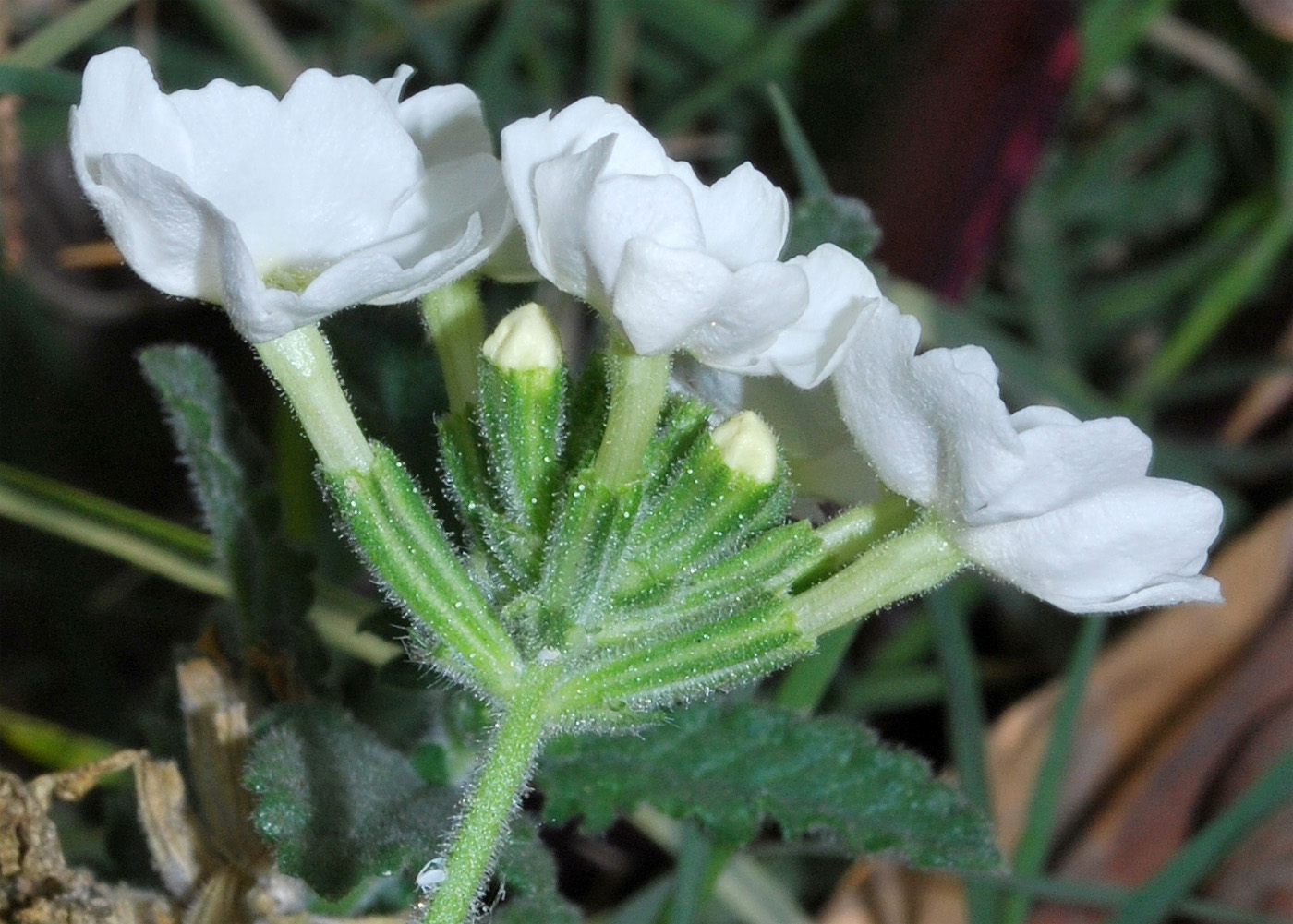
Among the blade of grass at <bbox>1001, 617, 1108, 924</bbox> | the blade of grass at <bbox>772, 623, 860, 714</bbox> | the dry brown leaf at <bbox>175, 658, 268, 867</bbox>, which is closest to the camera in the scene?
the dry brown leaf at <bbox>175, 658, 268, 867</bbox>

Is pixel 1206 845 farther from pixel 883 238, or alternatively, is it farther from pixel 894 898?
pixel 883 238

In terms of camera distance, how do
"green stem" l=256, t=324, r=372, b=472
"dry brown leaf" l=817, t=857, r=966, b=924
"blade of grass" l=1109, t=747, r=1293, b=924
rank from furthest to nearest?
"dry brown leaf" l=817, t=857, r=966, b=924 → "blade of grass" l=1109, t=747, r=1293, b=924 → "green stem" l=256, t=324, r=372, b=472

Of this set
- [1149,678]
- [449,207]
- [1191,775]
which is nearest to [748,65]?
[1149,678]

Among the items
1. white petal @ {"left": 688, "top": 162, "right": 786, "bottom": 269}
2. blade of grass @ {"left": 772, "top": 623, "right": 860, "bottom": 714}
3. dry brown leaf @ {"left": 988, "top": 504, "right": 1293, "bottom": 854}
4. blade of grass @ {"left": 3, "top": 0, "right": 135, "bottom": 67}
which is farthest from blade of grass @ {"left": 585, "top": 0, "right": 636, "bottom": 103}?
white petal @ {"left": 688, "top": 162, "right": 786, "bottom": 269}

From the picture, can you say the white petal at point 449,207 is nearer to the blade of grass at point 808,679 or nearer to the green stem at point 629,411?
the green stem at point 629,411

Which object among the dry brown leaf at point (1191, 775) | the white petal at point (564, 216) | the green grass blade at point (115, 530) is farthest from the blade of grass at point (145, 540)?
the dry brown leaf at point (1191, 775)

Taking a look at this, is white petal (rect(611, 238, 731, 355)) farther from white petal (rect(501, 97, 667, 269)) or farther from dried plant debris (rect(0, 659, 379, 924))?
dried plant debris (rect(0, 659, 379, 924))
